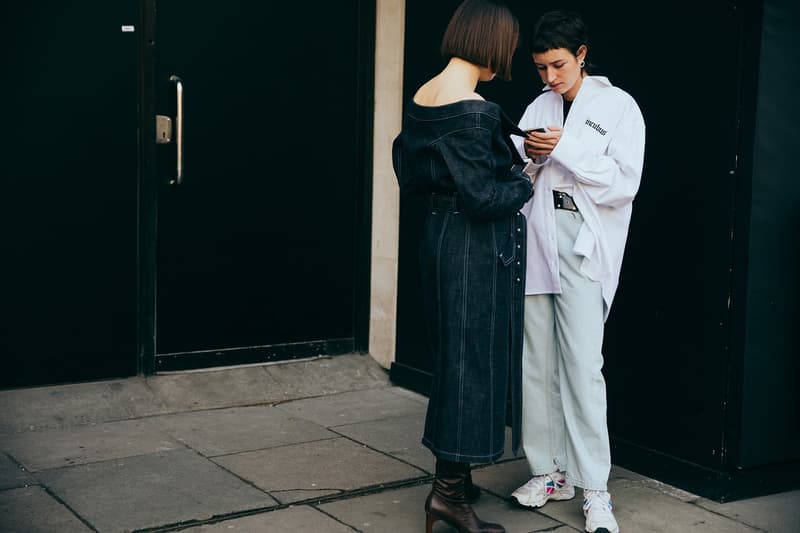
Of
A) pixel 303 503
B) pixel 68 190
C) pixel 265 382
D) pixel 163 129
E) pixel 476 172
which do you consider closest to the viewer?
pixel 476 172

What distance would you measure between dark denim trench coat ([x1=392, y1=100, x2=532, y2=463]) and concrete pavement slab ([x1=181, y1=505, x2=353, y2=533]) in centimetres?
55

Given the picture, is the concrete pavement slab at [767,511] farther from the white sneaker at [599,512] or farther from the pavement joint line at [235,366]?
the pavement joint line at [235,366]

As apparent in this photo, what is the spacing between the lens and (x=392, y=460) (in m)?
4.68

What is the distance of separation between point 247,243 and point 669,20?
8.93ft

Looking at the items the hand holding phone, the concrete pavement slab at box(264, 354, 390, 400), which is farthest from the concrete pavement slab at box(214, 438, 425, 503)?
the hand holding phone

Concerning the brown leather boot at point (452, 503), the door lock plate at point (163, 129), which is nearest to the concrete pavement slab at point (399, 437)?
the brown leather boot at point (452, 503)

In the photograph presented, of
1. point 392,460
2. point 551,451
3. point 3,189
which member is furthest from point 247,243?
point 551,451

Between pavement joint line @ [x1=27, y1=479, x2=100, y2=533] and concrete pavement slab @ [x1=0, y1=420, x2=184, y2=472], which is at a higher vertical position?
concrete pavement slab @ [x1=0, y1=420, x2=184, y2=472]

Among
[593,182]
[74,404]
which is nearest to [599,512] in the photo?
[593,182]

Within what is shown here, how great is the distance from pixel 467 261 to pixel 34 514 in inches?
75.3

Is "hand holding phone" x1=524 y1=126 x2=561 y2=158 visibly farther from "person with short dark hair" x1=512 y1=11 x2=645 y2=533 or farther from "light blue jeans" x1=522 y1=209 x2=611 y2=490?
"light blue jeans" x1=522 y1=209 x2=611 y2=490

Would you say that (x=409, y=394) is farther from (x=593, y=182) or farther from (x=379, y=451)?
(x=593, y=182)

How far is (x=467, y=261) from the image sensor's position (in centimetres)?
356

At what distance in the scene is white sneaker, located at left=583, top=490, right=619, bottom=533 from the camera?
3.80 m
